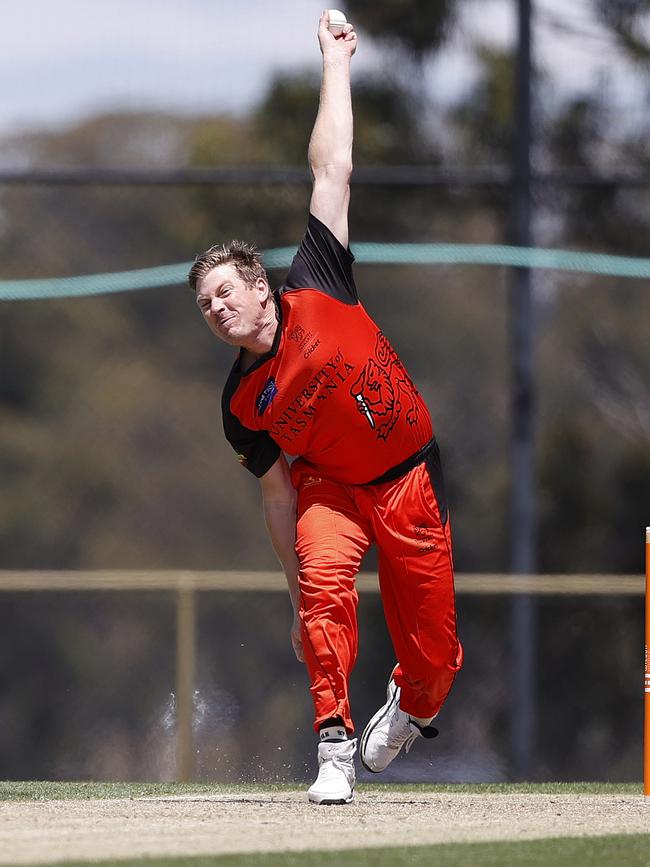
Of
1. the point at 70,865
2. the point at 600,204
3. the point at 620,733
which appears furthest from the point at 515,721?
the point at 70,865

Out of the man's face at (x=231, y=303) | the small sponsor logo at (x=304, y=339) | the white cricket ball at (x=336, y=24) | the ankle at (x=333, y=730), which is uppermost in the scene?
the white cricket ball at (x=336, y=24)

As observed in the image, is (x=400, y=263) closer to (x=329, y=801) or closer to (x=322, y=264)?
(x=322, y=264)

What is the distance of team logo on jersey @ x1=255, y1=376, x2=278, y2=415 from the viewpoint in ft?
17.3

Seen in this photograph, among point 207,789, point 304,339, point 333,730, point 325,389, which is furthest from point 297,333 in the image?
point 207,789

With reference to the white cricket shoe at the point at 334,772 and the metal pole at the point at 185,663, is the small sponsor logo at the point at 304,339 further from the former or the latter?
the metal pole at the point at 185,663

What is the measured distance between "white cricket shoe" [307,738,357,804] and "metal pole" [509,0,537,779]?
142 inches

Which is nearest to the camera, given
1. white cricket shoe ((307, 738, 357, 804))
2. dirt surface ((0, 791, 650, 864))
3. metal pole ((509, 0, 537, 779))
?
dirt surface ((0, 791, 650, 864))

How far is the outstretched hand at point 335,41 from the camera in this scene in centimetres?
547

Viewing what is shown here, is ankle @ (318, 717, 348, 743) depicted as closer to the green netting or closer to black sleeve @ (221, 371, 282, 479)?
black sleeve @ (221, 371, 282, 479)

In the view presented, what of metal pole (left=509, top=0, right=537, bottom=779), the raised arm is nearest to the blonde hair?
the raised arm

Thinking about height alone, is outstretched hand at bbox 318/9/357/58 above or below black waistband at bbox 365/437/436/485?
above

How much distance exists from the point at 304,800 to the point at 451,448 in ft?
17.5

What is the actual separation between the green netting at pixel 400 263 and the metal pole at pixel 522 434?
0.18 meters

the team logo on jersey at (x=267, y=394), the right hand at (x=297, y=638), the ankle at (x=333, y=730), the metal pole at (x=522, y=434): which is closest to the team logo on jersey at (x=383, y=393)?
the team logo on jersey at (x=267, y=394)
